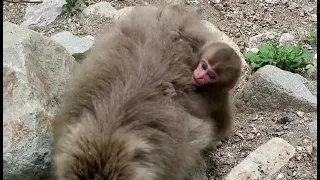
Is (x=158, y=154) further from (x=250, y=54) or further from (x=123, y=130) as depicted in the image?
(x=250, y=54)

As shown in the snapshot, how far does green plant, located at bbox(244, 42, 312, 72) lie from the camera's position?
190 inches

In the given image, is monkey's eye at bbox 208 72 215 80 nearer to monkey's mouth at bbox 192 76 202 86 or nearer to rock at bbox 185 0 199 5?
monkey's mouth at bbox 192 76 202 86

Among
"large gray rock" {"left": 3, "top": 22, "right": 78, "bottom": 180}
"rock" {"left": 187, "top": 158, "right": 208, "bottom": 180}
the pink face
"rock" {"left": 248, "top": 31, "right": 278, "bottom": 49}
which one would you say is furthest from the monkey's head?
"rock" {"left": 248, "top": 31, "right": 278, "bottom": 49}

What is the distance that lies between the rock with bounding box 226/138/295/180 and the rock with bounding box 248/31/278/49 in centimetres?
115

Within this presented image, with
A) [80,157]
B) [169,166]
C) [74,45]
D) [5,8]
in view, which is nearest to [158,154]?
[169,166]

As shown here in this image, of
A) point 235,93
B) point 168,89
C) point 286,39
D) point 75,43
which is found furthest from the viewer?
point 286,39

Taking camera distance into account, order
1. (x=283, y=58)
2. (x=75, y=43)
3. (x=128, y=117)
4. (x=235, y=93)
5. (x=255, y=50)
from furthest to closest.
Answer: (x=255, y=50) → (x=75, y=43) → (x=283, y=58) → (x=235, y=93) → (x=128, y=117)

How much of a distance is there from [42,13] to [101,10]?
43cm

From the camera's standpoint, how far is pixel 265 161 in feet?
13.5

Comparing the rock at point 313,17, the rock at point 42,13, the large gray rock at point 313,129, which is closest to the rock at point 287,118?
the large gray rock at point 313,129

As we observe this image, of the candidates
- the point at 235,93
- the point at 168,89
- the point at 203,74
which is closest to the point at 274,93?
the point at 235,93

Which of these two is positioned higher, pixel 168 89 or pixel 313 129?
pixel 168 89

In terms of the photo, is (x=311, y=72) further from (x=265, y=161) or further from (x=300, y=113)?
(x=265, y=161)

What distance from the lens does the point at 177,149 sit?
3.48 m
